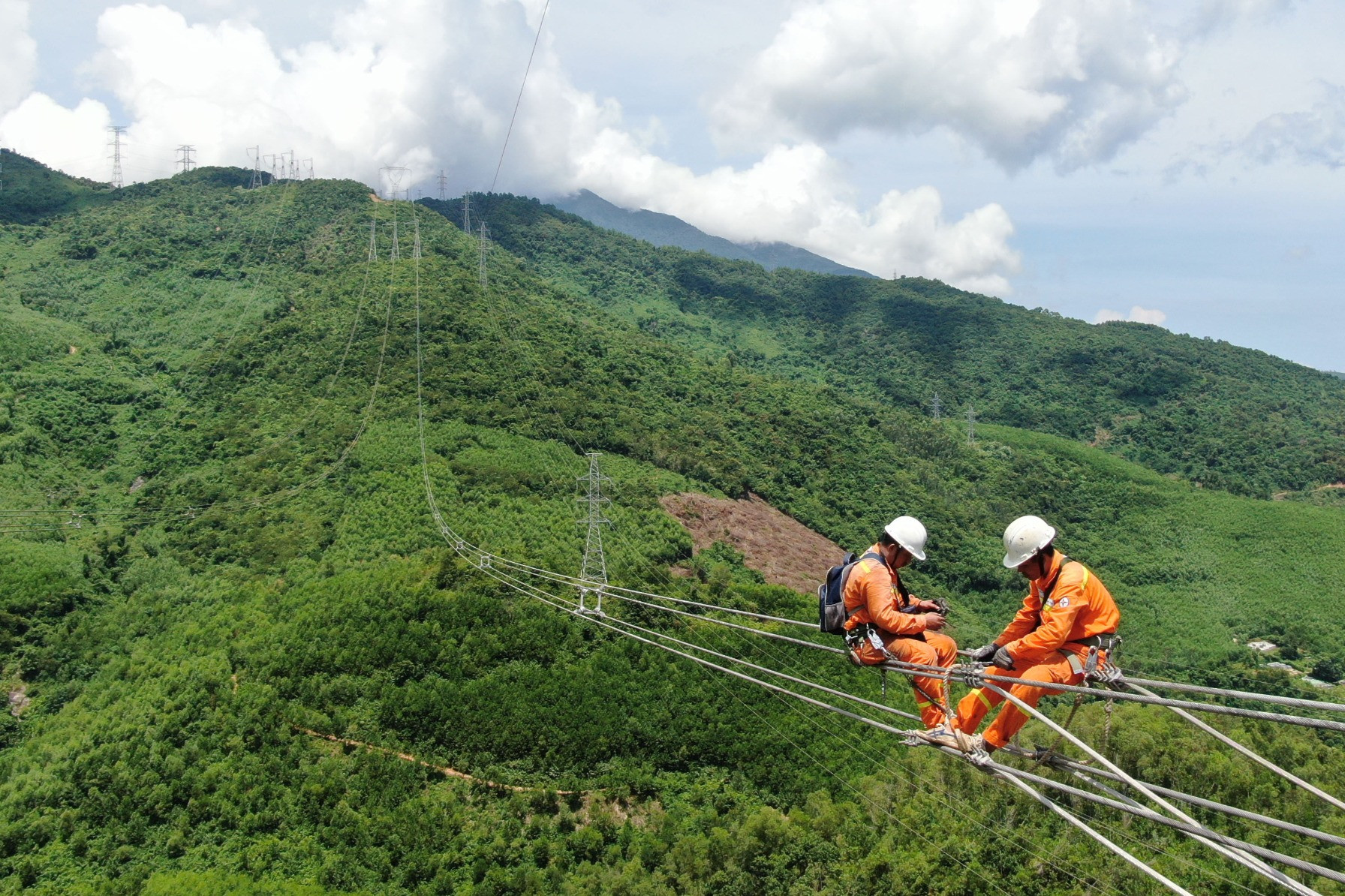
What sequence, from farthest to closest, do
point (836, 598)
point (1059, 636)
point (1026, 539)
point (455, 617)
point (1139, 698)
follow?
point (455, 617) → point (836, 598) → point (1026, 539) → point (1059, 636) → point (1139, 698)

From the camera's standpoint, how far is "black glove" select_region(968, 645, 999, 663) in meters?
7.47

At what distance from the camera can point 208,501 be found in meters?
40.1

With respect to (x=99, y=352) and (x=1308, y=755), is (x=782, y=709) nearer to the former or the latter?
(x=1308, y=755)

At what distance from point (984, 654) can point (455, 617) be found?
25.4m

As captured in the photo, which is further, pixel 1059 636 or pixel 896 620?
pixel 896 620

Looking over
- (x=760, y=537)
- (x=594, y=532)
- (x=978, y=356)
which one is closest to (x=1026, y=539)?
(x=594, y=532)

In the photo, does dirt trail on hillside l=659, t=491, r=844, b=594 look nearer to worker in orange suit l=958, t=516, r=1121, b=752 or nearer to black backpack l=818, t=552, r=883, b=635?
black backpack l=818, t=552, r=883, b=635

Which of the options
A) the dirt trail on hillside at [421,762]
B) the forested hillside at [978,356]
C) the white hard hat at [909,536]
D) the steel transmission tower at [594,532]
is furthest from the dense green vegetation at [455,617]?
the forested hillside at [978,356]

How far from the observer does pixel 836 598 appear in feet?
27.5

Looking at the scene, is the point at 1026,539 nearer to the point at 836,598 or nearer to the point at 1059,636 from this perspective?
the point at 1059,636

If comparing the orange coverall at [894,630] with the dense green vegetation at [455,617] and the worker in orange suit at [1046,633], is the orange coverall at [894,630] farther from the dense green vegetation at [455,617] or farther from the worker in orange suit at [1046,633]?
the dense green vegetation at [455,617]

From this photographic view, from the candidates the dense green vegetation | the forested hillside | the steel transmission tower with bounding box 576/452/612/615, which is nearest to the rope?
the dense green vegetation

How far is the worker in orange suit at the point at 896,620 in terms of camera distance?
7.79m

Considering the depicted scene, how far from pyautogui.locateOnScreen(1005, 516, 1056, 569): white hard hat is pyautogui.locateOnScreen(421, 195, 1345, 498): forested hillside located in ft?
296
